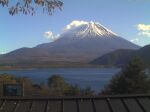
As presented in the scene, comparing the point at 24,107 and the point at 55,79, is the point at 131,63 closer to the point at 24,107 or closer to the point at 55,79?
the point at 55,79

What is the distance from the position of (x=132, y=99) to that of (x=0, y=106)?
3549 mm

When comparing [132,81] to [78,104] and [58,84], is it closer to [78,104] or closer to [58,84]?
[58,84]

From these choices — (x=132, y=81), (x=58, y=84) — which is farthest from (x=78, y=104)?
(x=58, y=84)

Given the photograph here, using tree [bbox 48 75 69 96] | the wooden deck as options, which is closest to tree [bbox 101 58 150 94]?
tree [bbox 48 75 69 96]

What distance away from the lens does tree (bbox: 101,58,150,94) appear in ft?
161

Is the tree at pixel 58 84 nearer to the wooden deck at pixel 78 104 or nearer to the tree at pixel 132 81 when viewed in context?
the tree at pixel 132 81

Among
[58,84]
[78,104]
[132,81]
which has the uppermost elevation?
[78,104]

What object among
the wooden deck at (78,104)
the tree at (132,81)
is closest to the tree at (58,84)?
the tree at (132,81)

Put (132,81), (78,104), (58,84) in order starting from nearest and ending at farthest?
(78,104)
(132,81)
(58,84)

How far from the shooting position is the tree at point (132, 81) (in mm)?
49031

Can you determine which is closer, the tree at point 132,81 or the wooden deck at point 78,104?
the wooden deck at point 78,104

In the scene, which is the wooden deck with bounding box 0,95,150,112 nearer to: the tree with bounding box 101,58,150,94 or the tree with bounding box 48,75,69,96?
the tree with bounding box 101,58,150,94

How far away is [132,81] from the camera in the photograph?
49.2 metres

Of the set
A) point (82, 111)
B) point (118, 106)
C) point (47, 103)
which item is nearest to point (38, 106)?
point (47, 103)
